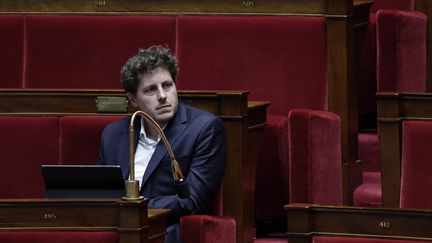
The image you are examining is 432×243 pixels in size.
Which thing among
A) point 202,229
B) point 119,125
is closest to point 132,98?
point 119,125

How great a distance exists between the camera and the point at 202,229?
0.97 m

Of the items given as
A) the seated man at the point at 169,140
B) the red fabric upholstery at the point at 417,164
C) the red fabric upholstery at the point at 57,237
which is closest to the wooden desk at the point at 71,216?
the red fabric upholstery at the point at 57,237

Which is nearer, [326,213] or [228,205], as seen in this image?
[326,213]

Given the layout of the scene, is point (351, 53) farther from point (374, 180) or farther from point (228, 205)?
point (228, 205)

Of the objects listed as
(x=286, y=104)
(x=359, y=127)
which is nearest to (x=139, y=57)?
(x=286, y=104)

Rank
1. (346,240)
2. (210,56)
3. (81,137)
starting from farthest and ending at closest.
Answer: (210,56) → (81,137) → (346,240)

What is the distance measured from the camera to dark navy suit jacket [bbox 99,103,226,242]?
0.99 m

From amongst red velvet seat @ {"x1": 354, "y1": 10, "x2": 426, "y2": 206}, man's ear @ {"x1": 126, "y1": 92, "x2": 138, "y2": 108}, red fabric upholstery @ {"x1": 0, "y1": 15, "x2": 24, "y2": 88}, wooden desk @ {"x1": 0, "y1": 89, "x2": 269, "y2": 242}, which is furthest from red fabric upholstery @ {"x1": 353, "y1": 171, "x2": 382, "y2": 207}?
red fabric upholstery @ {"x1": 0, "y1": 15, "x2": 24, "y2": 88}

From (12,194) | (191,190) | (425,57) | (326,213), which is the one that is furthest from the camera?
(425,57)

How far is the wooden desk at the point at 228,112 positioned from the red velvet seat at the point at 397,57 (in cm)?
13

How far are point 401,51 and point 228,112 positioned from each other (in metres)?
0.21

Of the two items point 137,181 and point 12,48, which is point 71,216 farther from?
point 12,48

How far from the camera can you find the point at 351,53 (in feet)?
A: 3.85

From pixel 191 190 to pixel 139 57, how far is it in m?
0.12
